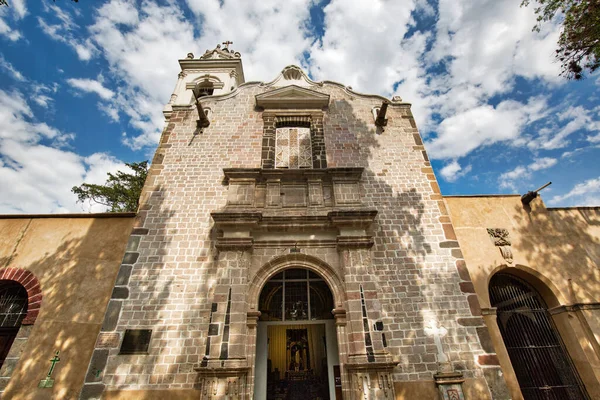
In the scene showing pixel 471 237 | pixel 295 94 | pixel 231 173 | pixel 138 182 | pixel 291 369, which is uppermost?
pixel 138 182

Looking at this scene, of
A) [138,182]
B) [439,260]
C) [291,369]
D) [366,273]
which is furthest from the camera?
[138,182]

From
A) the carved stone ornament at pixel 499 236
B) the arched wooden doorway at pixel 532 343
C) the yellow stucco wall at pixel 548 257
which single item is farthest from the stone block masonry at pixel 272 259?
the arched wooden doorway at pixel 532 343

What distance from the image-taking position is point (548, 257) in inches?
268

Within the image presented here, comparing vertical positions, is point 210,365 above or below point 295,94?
below

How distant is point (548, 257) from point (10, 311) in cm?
1275

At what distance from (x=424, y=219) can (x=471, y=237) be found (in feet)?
4.48

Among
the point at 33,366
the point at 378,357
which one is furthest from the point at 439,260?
the point at 33,366

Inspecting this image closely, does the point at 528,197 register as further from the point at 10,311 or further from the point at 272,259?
the point at 10,311

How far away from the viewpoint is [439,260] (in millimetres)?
6359

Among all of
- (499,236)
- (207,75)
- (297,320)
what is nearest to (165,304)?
(297,320)

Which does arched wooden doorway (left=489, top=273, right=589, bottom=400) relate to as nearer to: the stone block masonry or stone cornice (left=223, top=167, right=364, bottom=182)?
the stone block masonry

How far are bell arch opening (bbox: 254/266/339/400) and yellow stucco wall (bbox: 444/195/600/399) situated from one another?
357 cm

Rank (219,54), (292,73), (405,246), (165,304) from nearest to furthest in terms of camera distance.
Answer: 1. (165,304)
2. (405,246)
3. (292,73)
4. (219,54)

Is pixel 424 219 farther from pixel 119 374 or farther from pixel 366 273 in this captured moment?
pixel 119 374
